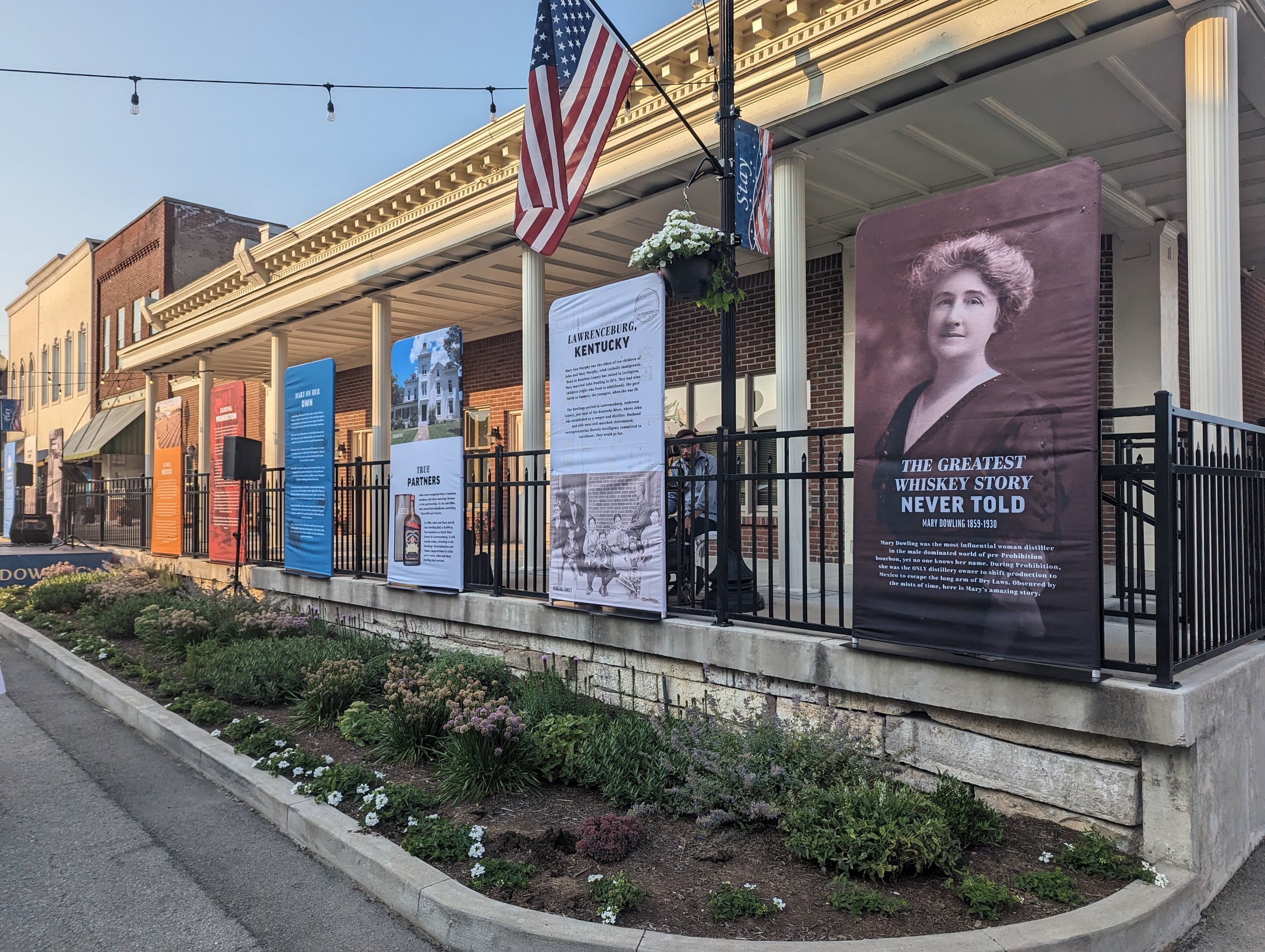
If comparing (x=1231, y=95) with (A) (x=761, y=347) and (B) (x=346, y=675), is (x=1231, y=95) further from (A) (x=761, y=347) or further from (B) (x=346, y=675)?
(B) (x=346, y=675)

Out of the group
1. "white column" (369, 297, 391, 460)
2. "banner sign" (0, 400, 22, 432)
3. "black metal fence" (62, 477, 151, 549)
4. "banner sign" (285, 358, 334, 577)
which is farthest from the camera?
"banner sign" (0, 400, 22, 432)

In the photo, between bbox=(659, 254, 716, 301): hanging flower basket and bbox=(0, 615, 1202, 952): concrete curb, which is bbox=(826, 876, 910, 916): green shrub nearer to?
bbox=(0, 615, 1202, 952): concrete curb

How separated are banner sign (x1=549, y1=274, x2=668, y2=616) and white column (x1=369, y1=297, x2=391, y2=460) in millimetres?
5804

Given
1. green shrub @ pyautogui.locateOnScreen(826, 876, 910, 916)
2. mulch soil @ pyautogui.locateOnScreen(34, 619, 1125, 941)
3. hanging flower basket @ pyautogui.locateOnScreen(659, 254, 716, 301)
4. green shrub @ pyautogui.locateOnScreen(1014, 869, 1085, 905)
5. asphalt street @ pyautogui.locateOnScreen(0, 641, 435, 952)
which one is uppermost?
hanging flower basket @ pyautogui.locateOnScreen(659, 254, 716, 301)

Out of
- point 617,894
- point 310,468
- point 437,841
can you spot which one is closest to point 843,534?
point 617,894

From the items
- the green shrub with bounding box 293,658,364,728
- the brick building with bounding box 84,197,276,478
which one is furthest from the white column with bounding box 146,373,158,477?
the green shrub with bounding box 293,658,364,728

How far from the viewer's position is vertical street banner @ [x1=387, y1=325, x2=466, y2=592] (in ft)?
26.2

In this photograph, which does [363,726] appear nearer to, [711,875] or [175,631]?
[711,875]

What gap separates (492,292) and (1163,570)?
10685 millimetres

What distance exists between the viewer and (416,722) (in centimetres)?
573

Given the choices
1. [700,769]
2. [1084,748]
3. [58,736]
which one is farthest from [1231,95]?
[58,736]

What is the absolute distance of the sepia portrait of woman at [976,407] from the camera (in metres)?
3.96

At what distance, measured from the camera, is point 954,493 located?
13.9ft

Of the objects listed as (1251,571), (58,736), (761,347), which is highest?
(761,347)
